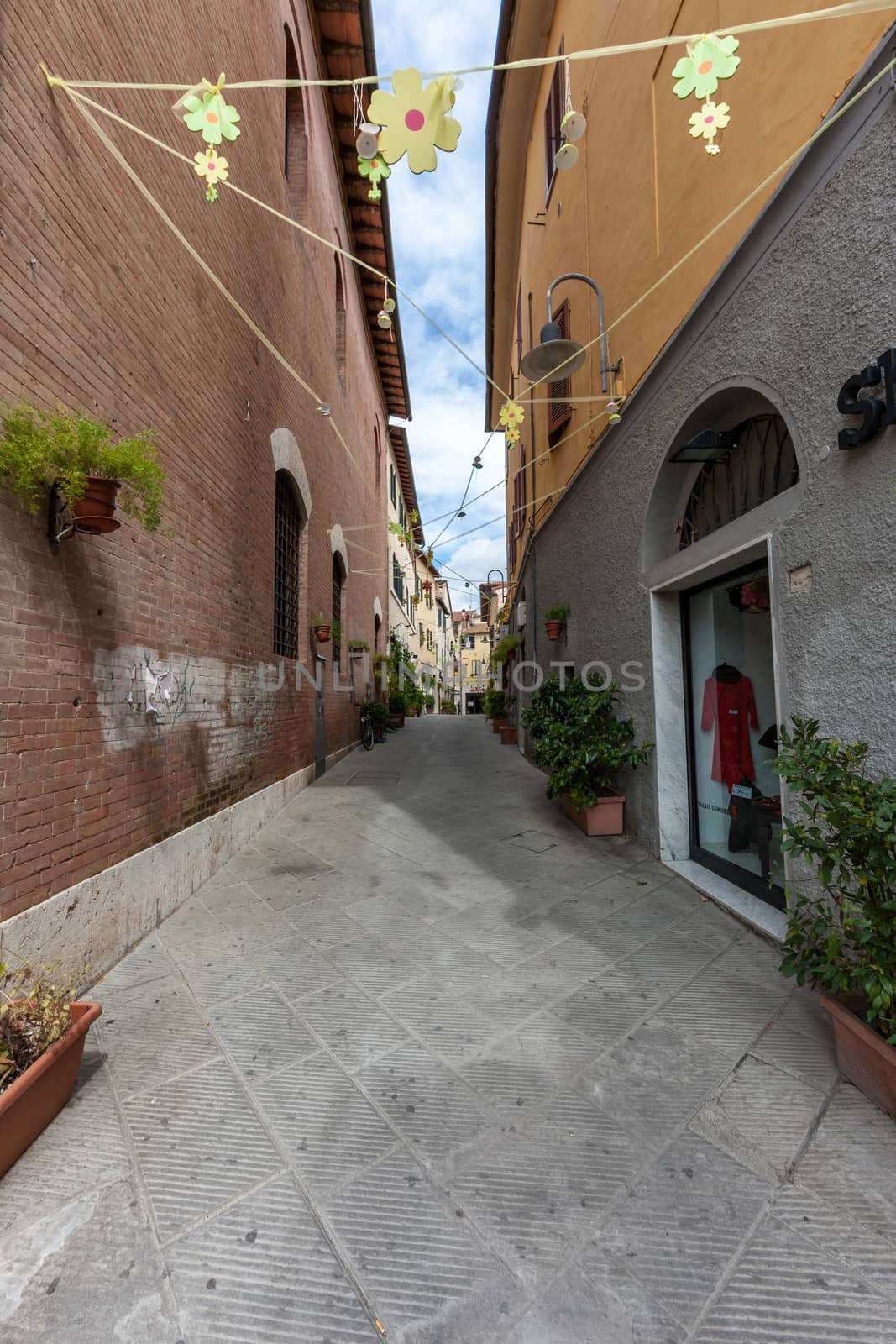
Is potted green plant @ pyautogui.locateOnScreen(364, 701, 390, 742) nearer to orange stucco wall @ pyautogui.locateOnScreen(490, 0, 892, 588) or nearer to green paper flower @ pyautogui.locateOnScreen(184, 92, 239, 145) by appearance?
orange stucco wall @ pyautogui.locateOnScreen(490, 0, 892, 588)

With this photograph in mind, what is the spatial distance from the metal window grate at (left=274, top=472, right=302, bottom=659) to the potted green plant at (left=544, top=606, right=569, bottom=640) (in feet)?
10.7

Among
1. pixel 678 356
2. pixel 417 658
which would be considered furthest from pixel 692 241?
pixel 417 658

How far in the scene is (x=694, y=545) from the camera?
158 inches

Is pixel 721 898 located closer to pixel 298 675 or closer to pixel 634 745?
pixel 634 745

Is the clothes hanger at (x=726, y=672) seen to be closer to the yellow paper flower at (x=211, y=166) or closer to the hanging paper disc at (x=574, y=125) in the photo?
the hanging paper disc at (x=574, y=125)

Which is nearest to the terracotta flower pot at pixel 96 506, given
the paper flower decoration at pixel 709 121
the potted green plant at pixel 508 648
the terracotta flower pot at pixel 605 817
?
the paper flower decoration at pixel 709 121

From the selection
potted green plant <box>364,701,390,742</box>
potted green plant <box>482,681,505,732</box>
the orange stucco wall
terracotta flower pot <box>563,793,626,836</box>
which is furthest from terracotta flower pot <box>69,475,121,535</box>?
potted green plant <box>482,681,505,732</box>

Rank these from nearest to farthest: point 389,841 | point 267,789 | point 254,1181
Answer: point 254,1181, point 389,841, point 267,789

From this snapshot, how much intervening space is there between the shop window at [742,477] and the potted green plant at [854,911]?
1.77m

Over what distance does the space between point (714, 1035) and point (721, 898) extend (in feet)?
4.75

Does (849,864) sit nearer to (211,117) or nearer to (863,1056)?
(863,1056)

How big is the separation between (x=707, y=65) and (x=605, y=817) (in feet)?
15.5

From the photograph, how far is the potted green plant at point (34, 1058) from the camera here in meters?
1.79

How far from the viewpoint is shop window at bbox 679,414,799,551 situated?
3.49m
